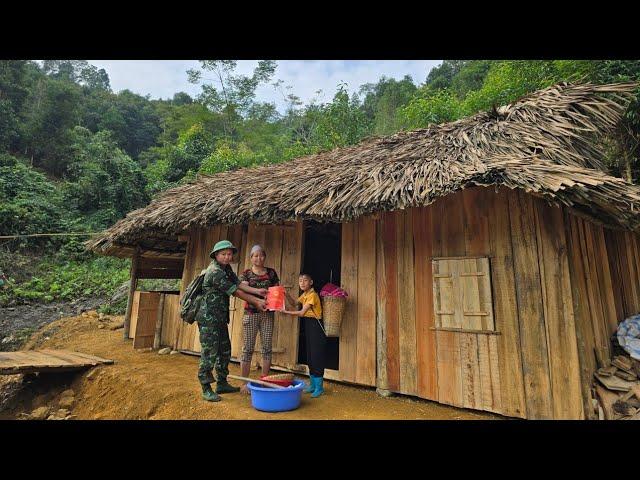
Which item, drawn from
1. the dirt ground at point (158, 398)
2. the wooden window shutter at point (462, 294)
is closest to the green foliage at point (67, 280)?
the dirt ground at point (158, 398)

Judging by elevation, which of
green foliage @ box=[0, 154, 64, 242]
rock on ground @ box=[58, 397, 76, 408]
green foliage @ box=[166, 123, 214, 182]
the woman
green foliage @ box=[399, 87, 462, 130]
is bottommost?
rock on ground @ box=[58, 397, 76, 408]

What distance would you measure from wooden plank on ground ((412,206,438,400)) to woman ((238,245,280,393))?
1809mm

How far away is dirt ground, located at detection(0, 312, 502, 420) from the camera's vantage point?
367 cm

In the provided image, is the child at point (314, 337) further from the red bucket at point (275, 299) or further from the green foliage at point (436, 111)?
the green foliage at point (436, 111)

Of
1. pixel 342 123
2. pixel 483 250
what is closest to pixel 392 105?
pixel 342 123

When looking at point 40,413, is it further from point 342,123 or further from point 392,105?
point 392,105

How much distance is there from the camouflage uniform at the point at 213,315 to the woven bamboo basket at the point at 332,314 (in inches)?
44.3

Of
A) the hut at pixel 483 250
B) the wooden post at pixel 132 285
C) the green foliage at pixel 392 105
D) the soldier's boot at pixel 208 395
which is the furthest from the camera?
the green foliage at pixel 392 105

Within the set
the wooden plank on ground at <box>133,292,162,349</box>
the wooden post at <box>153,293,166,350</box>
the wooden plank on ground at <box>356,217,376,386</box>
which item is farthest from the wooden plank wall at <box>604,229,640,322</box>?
the wooden plank on ground at <box>133,292,162,349</box>

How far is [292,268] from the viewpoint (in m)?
5.53

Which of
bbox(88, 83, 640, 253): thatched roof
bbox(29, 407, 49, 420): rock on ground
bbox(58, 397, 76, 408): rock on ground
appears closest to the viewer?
bbox(88, 83, 640, 253): thatched roof

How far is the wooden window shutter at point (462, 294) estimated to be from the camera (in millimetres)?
3742

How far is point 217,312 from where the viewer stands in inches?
159

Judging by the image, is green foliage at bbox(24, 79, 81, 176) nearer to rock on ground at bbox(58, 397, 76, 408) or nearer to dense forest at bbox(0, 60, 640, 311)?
dense forest at bbox(0, 60, 640, 311)
